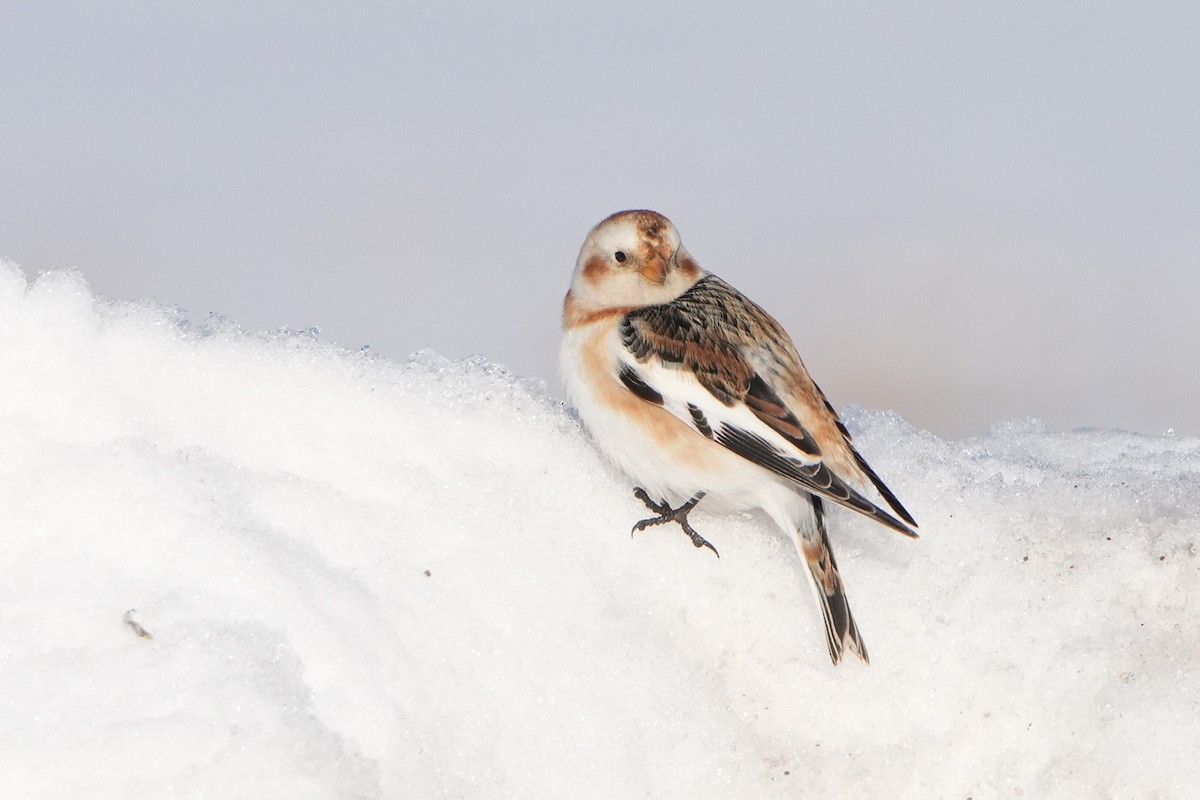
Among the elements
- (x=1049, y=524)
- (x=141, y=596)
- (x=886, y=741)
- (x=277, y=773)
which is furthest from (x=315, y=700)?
(x=1049, y=524)

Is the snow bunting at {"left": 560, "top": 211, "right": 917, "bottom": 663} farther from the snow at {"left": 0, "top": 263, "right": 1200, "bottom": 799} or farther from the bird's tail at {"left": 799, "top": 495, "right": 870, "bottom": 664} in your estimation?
the snow at {"left": 0, "top": 263, "right": 1200, "bottom": 799}

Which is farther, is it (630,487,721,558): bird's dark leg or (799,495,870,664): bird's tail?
(630,487,721,558): bird's dark leg

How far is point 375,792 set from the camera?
2568 mm

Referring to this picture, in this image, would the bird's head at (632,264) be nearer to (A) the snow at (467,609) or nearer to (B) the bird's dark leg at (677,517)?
(A) the snow at (467,609)

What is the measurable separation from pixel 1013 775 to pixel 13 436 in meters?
2.49

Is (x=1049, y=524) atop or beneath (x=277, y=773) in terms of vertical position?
atop

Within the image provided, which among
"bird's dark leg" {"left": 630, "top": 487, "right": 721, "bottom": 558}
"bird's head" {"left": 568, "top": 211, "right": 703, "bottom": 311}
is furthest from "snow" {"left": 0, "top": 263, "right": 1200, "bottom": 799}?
"bird's head" {"left": 568, "top": 211, "right": 703, "bottom": 311}

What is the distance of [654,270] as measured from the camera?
144 inches

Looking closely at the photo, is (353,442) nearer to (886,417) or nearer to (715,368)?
(715,368)

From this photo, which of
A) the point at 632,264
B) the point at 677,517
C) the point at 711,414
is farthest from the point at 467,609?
the point at 632,264

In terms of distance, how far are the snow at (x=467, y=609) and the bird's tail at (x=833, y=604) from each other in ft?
0.21

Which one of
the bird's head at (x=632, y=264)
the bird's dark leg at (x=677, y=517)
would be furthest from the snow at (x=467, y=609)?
the bird's head at (x=632, y=264)

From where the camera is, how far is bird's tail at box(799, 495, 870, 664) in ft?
9.73

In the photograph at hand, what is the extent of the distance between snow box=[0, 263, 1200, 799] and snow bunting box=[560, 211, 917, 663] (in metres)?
0.11
